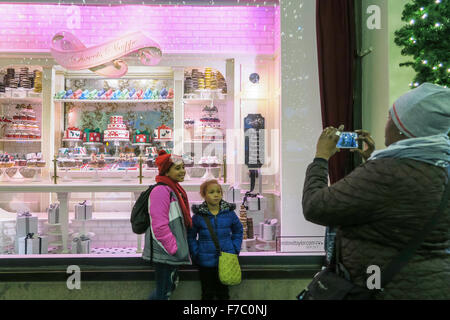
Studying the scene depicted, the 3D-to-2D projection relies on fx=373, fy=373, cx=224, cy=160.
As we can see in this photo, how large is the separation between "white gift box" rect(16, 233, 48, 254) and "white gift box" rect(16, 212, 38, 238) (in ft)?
0.46

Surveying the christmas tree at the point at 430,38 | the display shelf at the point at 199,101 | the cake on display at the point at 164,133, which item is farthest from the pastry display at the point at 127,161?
the christmas tree at the point at 430,38

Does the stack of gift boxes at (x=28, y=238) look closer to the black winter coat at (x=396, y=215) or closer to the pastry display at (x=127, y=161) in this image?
the pastry display at (x=127, y=161)

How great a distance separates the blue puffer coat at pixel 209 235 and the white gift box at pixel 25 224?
2196mm

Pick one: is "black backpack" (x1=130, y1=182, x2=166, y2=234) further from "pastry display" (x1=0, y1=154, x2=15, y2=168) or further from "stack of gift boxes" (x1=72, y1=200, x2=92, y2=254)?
"pastry display" (x1=0, y1=154, x2=15, y2=168)

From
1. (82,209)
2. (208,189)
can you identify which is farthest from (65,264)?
(208,189)

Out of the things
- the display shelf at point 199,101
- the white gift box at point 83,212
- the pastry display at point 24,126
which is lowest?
the white gift box at point 83,212

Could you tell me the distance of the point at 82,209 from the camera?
4352 millimetres

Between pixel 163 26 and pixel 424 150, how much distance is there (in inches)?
183

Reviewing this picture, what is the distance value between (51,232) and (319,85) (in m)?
3.51

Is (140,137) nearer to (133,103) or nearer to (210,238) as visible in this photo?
(133,103)

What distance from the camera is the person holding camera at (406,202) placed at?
1232 mm

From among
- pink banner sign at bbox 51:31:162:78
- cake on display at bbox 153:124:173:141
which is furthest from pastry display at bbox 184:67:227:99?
pink banner sign at bbox 51:31:162:78

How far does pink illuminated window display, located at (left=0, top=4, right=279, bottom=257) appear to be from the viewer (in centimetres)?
491
